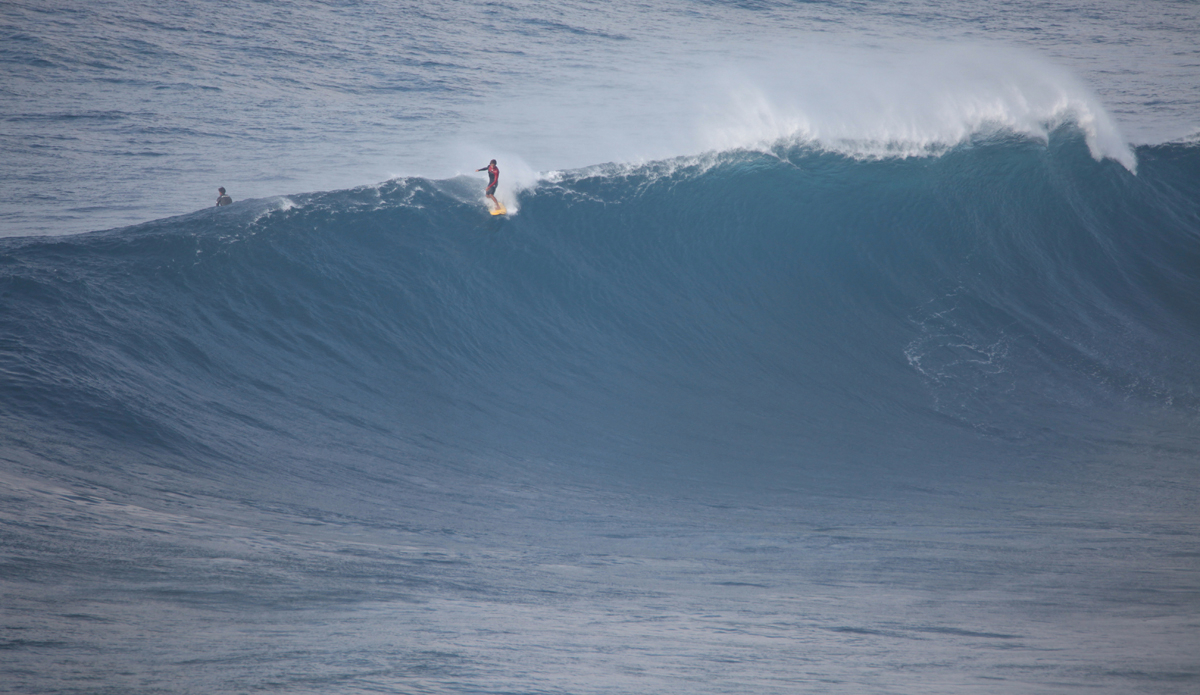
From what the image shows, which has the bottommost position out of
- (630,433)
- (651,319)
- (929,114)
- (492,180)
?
(630,433)

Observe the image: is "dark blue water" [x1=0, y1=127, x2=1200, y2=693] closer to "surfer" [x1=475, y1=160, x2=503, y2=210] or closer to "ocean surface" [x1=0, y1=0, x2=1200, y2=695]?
"ocean surface" [x1=0, y1=0, x2=1200, y2=695]

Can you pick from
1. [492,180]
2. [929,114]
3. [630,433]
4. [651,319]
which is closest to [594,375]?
[630,433]

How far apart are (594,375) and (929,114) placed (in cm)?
873

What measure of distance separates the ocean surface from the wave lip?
8 cm

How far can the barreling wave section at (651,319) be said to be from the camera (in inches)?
334

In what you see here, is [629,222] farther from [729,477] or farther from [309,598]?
[309,598]

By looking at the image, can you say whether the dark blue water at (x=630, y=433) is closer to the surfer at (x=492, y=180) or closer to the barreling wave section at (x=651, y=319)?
the barreling wave section at (x=651, y=319)

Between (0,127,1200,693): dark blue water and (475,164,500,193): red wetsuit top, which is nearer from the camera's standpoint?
(0,127,1200,693): dark blue water

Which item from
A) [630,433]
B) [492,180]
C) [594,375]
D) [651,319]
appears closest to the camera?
[630,433]

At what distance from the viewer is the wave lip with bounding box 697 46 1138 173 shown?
14070 mm

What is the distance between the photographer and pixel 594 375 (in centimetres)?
1052

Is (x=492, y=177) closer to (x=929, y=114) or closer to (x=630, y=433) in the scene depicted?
(x=630, y=433)

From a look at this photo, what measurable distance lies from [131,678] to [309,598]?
126cm

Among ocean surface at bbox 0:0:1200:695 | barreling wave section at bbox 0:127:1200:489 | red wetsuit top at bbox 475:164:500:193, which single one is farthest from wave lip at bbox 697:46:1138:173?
red wetsuit top at bbox 475:164:500:193
